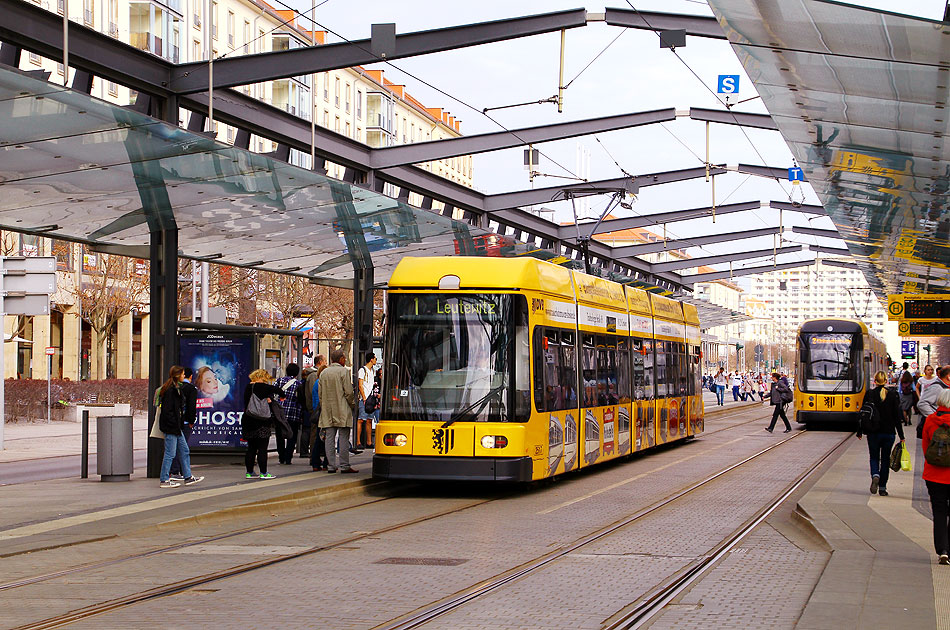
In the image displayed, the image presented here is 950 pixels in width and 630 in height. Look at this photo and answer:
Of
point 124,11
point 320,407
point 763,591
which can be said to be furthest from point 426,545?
point 124,11

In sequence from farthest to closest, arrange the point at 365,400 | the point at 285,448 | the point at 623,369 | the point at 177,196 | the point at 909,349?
the point at 909,349 → the point at 623,369 → the point at 365,400 → the point at 285,448 → the point at 177,196

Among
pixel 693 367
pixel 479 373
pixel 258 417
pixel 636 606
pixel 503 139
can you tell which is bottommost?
pixel 636 606

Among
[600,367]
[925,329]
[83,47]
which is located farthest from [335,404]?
[925,329]

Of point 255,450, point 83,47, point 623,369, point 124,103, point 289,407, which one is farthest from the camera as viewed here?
point 124,103

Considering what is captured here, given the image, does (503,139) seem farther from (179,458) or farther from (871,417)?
(871,417)

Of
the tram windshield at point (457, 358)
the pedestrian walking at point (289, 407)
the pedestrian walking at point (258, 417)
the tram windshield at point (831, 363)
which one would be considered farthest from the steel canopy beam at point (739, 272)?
the pedestrian walking at point (258, 417)

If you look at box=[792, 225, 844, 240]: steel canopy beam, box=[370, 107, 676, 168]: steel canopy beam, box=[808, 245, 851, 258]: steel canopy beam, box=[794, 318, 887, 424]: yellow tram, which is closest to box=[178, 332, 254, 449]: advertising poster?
box=[370, 107, 676, 168]: steel canopy beam

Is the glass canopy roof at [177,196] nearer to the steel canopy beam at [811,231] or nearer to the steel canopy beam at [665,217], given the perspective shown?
the steel canopy beam at [665,217]

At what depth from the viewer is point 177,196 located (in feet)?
49.9

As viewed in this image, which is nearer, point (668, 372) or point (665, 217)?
point (668, 372)

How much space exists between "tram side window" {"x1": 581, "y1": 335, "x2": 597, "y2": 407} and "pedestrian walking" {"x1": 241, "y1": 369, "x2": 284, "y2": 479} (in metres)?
4.94

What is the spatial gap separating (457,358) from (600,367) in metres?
4.69

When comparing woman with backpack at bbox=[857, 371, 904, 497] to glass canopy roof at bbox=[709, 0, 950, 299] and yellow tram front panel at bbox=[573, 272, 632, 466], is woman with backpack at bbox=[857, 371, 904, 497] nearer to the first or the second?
glass canopy roof at bbox=[709, 0, 950, 299]

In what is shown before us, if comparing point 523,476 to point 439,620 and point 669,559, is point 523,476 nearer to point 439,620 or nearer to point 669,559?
point 669,559
